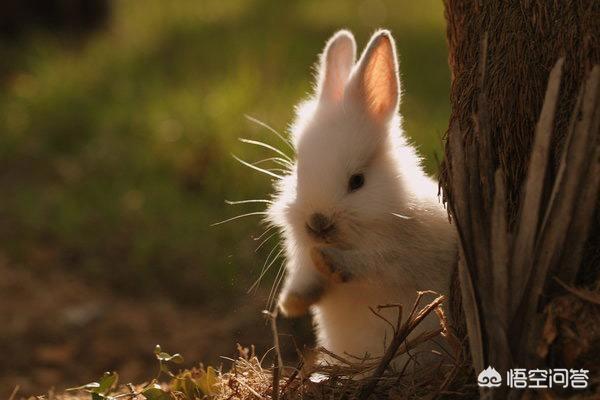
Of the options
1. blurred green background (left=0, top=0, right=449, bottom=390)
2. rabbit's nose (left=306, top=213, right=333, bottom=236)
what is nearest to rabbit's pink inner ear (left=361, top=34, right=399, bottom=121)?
rabbit's nose (left=306, top=213, right=333, bottom=236)

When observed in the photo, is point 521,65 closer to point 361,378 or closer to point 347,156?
point 347,156

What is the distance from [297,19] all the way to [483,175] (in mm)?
7364

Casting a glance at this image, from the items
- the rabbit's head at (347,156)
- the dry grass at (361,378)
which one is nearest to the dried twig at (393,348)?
the dry grass at (361,378)

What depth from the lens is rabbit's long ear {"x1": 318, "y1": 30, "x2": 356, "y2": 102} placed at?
400 cm

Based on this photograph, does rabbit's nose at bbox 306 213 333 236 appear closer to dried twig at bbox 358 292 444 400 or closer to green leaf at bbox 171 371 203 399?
dried twig at bbox 358 292 444 400

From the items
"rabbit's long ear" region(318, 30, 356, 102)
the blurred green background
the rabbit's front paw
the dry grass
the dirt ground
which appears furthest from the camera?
the blurred green background

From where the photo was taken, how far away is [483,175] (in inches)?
112

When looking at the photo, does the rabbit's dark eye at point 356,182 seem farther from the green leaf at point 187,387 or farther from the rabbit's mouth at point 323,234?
A: the green leaf at point 187,387

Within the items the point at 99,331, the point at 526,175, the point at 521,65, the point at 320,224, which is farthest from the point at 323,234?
the point at 99,331

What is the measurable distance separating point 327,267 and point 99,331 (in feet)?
7.61

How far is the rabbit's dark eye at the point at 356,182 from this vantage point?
361 cm

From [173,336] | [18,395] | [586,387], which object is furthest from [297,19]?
[586,387]

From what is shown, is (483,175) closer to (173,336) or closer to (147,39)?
(173,336)

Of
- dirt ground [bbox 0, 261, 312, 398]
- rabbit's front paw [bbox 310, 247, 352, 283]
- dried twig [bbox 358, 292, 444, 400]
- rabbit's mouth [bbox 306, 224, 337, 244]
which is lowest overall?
dirt ground [bbox 0, 261, 312, 398]
